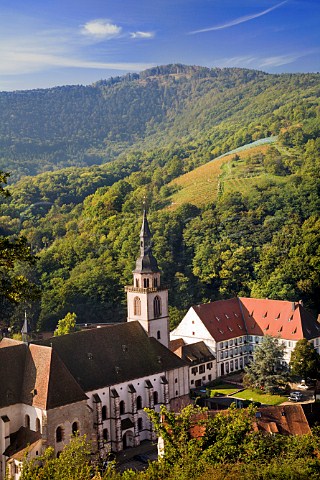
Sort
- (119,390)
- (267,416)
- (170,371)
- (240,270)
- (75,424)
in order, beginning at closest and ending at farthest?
1. (267,416)
2. (75,424)
3. (119,390)
4. (170,371)
5. (240,270)

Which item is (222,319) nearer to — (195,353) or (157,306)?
(195,353)

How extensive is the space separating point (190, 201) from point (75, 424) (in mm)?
73544

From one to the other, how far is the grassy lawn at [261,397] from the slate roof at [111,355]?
26.9 ft

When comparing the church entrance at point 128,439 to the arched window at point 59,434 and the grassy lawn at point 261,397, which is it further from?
Answer: the grassy lawn at point 261,397

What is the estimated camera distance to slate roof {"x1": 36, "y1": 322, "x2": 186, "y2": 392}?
4734 cm

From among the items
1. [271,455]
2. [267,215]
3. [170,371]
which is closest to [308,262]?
[267,215]

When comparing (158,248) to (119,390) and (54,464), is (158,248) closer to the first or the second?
(119,390)

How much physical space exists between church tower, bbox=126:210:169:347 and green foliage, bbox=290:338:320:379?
12012 millimetres

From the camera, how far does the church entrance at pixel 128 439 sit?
4874cm

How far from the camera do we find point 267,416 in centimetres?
4041

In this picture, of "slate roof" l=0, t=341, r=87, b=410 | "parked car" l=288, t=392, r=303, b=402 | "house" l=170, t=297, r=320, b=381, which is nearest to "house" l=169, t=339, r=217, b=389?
"house" l=170, t=297, r=320, b=381

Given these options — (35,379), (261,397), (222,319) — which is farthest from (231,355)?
(35,379)

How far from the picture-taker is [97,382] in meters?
47.5

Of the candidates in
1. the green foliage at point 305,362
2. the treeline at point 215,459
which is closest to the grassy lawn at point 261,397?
the green foliage at point 305,362
